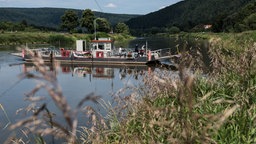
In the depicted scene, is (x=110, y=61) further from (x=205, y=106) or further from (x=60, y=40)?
(x=60, y=40)

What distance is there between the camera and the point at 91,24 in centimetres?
11050

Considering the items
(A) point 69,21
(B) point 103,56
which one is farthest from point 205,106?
(A) point 69,21

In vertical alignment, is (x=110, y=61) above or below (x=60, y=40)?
below

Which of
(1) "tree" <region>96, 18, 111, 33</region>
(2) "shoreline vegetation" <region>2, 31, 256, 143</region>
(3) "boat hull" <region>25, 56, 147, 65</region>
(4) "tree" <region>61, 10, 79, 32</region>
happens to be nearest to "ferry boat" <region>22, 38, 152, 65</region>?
(3) "boat hull" <region>25, 56, 147, 65</region>

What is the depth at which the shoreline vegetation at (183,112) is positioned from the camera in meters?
1.40

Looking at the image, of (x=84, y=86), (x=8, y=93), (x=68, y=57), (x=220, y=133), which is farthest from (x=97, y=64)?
(x=220, y=133)

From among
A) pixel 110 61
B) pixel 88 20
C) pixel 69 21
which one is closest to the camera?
pixel 110 61

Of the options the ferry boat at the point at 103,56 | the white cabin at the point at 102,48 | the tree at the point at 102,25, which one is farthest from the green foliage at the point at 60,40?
the white cabin at the point at 102,48

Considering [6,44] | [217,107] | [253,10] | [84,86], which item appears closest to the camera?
[217,107]

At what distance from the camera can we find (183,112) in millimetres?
2113

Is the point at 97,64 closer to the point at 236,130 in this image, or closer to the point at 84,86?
the point at 84,86

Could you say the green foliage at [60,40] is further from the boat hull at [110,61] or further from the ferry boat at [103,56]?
the boat hull at [110,61]

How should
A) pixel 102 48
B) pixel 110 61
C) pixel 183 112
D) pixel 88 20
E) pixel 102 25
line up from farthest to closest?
pixel 102 25, pixel 88 20, pixel 102 48, pixel 110 61, pixel 183 112

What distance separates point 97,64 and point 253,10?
73.8 metres
